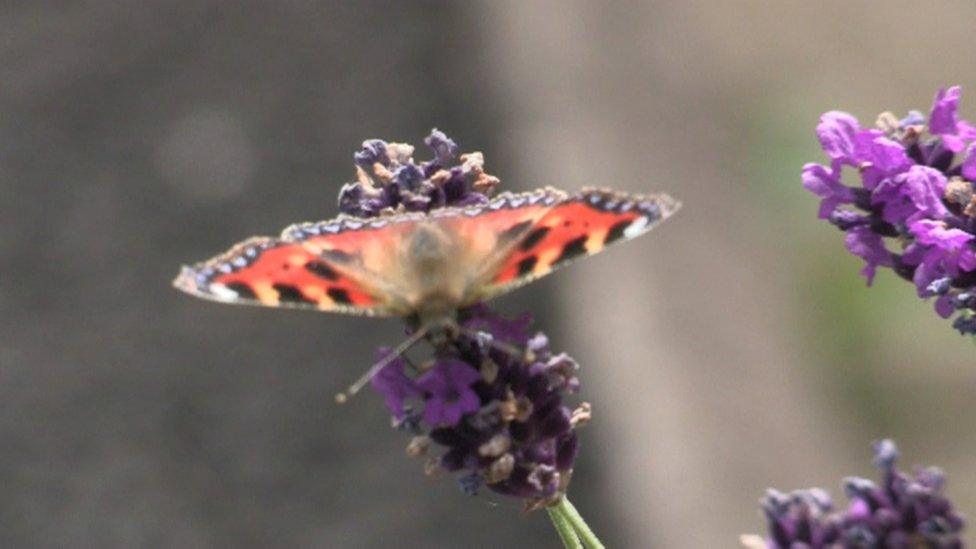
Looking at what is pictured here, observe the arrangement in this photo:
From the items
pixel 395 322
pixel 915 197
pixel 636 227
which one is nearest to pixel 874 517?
pixel 636 227

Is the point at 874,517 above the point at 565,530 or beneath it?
beneath

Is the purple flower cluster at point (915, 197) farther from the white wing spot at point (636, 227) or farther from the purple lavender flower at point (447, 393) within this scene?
the purple lavender flower at point (447, 393)

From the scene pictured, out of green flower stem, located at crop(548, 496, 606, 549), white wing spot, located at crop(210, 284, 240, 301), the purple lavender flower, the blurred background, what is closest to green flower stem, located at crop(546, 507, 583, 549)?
green flower stem, located at crop(548, 496, 606, 549)

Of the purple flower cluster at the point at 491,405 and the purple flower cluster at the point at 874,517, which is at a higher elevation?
the purple flower cluster at the point at 491,405

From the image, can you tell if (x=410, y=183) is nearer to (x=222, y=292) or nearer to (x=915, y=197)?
(x=222, y=292)

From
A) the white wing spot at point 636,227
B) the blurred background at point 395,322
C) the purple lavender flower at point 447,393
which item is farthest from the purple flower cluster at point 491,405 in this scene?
the blurred background at point 395,322

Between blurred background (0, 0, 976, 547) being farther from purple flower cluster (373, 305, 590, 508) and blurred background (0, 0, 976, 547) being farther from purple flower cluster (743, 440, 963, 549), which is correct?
purple flower cluster (743, 440, 963, 549)
